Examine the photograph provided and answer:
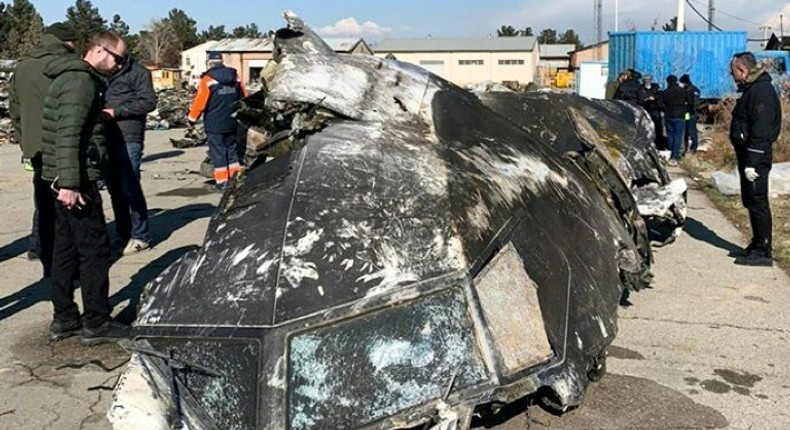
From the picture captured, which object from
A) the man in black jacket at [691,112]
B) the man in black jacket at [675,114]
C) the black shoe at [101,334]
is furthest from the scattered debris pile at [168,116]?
the black shoe at [101,334]

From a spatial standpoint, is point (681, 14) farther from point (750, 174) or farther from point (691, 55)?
point (750, 174)

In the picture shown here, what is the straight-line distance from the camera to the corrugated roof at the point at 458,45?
70.6 m

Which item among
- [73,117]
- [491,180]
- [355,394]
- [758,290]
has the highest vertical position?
[73,117]

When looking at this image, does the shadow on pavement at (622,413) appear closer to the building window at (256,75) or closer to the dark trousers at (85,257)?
the dark trousers at (85,257)

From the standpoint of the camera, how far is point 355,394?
9.18ft

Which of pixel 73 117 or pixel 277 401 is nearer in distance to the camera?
pixel 277 401

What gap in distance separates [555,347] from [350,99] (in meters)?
1.98

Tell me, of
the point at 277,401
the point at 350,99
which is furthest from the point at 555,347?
the point at 350,99

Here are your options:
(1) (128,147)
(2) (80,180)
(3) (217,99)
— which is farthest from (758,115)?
(3) (217,99)

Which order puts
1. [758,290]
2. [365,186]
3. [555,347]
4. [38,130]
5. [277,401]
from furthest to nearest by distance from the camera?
[758,290] → [38,130] → [365,186] → [555,347] → [277,401]

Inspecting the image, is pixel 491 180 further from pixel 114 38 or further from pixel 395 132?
pixel 114 38

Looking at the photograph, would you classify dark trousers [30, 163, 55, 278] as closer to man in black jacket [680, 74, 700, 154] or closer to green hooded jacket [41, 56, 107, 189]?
green hooded jacket [41, 56, 107, 189]

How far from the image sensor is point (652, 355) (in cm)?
460

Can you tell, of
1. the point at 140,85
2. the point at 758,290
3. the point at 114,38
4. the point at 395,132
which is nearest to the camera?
the point at 395,132
